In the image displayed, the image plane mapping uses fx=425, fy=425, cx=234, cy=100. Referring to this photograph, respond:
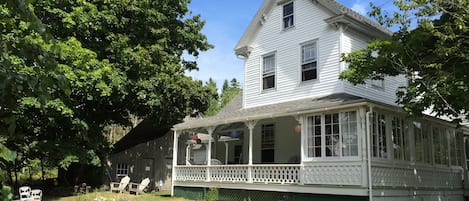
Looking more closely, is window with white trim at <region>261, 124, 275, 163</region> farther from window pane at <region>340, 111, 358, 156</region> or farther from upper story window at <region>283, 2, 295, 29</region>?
window pane at <region>340, 111, 358, 156</region>

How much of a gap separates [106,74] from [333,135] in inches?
412

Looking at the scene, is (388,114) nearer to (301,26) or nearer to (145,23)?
(301,26)

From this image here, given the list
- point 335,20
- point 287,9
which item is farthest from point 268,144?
point 335,20

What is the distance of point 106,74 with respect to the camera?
746 inches

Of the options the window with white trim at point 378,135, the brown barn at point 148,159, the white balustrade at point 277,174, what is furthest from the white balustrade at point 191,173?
the window with white trim at point 378,135

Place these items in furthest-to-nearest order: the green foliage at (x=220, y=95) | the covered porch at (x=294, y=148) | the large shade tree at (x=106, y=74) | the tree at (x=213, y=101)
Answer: the green foliage at (x=220, y=95) < the tree at (x=213, y=101) < the large shade tree at (x=106, y=74) < the covered porch at (x=294, y=148)

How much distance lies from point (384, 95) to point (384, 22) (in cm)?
650

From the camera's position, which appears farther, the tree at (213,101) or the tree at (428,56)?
the tree at (213,101)

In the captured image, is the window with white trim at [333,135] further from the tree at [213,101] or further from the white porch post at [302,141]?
the tree at [213,101]

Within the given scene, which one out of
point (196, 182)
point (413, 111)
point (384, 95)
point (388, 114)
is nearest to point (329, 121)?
point (388, 114)

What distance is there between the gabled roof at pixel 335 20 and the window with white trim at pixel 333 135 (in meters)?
4.64

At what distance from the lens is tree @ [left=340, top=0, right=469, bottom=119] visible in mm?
10703

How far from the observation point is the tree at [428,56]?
10703 millimetres

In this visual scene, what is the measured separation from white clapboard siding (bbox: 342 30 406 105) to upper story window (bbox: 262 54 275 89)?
3.73 meters
